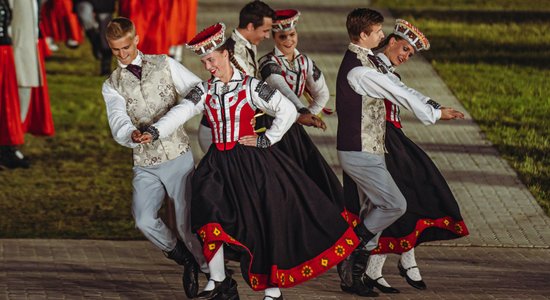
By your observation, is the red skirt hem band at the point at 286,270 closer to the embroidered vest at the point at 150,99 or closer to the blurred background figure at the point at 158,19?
the embroidered vest at the point at 150,99

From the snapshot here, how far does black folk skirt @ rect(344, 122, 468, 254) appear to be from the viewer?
9.52m

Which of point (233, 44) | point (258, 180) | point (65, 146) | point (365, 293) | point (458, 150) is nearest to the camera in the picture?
point (258, 180)

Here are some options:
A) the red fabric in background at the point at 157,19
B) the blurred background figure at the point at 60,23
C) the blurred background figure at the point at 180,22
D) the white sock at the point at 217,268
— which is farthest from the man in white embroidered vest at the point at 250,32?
the blurred background figure at the point at 60,23

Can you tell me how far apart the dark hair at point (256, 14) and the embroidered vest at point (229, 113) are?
1461 mm

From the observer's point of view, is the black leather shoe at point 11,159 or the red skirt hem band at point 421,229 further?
the black leather shoe at point 11,159

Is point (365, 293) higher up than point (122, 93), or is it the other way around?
point (122, 93)

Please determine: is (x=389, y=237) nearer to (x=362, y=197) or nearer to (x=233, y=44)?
(x=362, y=197)

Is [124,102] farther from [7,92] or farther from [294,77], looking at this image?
[7,92]

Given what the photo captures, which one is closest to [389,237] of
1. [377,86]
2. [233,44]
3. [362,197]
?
[362,197]

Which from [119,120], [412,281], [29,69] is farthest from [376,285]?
[29,69]

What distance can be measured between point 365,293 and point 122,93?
75.9 inches

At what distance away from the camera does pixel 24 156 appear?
606 inches

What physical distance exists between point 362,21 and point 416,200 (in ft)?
3.86

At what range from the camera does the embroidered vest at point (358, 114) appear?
924cm
